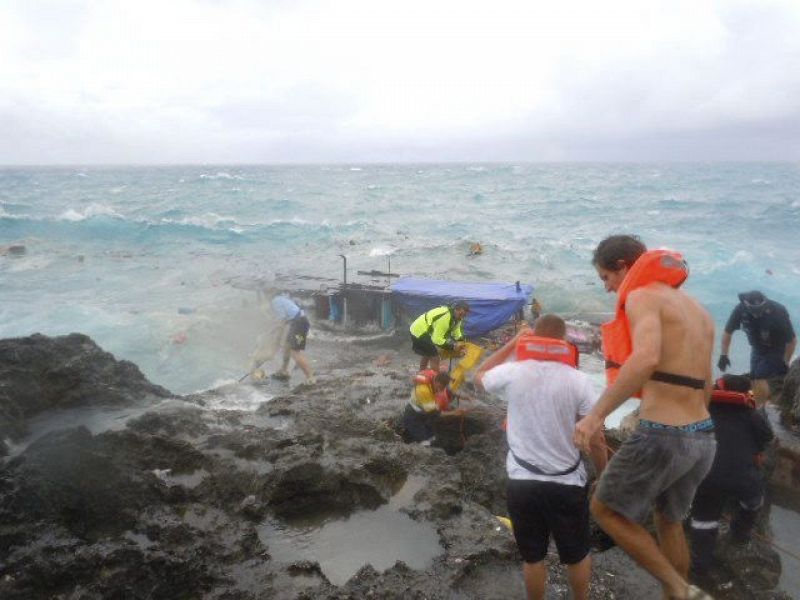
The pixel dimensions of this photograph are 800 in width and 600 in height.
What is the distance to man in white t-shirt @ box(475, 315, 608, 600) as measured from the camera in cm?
Result: 292

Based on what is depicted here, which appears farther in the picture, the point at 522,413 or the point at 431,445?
the point at 431,445

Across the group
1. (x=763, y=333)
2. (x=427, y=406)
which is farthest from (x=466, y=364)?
(x=763, y=333)

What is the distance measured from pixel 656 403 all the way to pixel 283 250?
3023 cm

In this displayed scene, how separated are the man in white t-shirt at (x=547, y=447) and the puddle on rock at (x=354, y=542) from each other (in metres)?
1.42

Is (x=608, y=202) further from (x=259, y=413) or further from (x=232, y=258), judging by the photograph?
(x=259, y=413)

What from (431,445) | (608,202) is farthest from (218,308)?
(608,202)

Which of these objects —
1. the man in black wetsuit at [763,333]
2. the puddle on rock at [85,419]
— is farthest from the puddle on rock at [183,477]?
the man in black wetsuit at [763,333]

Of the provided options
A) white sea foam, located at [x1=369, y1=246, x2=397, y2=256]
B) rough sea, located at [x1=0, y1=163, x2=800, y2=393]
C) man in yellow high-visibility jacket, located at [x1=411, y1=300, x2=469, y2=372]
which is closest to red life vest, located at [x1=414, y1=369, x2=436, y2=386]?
man in yellow high-visibility jacket, located at [x1=411, y1=300, x2=469, y2=372]

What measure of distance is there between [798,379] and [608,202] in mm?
53314

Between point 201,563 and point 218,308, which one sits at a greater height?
point 201,563

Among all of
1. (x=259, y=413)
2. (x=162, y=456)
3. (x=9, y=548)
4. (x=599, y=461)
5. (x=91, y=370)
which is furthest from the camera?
(x=259, y=413)

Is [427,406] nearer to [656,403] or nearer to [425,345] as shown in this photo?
[425,345]

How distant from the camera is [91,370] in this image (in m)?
6.19

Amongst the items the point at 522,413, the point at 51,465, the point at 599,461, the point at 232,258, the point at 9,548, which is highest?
the point at 522,413
